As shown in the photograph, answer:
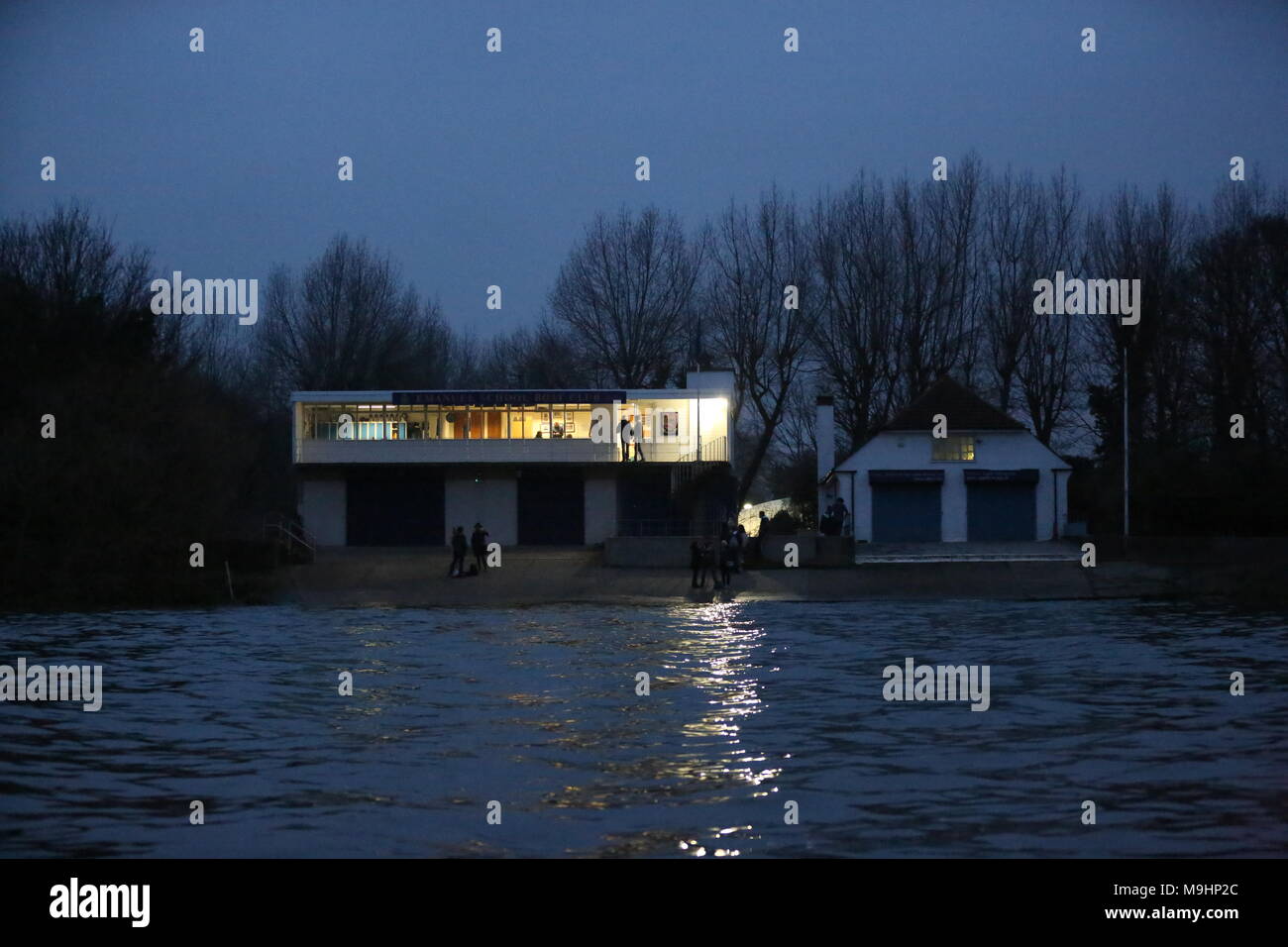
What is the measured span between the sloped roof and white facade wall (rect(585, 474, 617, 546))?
35.9 feet

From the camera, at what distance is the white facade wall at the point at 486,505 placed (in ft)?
184

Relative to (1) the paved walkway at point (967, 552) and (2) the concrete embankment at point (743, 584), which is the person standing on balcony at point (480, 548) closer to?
(2) the concrete embankment at point (743, 584)

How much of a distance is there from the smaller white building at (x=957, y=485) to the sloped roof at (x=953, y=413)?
0.25 ft

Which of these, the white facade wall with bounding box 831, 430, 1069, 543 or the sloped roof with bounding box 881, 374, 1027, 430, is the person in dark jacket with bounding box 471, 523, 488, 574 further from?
the sloped roof with bounding box 881, 374, 1027, 430

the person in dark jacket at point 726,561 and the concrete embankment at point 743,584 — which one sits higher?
the person in dark jacket at point 726,561

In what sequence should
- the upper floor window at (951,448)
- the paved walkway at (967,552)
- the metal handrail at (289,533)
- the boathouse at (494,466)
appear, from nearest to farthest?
the paved walkway at (967,552) → the metal handrail at (289,533) → the upper floor window at (951,448) → the boathouse at (494,466)

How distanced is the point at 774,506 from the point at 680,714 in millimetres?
63847

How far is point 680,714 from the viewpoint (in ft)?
54.4

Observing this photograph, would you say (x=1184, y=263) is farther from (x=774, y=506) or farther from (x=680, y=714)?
(x=680, y=714)

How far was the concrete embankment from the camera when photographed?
38.3 m

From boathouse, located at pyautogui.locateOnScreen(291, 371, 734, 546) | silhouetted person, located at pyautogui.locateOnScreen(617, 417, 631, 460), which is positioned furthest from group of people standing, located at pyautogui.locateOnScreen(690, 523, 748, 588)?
silhouetted person, located at pyautogui.locateOnScreen(617, 417, 631, 460)
